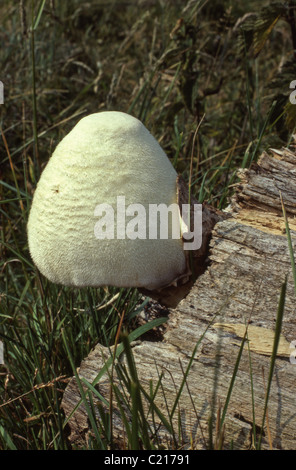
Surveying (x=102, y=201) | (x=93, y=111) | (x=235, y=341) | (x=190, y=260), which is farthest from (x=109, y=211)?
(x=93, y=111)

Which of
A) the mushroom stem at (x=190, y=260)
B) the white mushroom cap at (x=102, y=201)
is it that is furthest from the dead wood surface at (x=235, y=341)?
the white mushroom cap at (x=102, y=201)

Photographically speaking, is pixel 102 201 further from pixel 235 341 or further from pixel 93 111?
pixel 93 111

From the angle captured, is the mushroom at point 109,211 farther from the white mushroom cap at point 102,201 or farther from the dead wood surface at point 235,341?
the dead wood surface at point 235,341

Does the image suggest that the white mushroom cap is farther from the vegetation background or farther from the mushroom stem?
the vegetation background

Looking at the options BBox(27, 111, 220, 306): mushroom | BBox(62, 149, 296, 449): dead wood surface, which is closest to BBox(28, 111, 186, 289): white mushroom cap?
BBox(27, 111, 220, 306): mushroom
